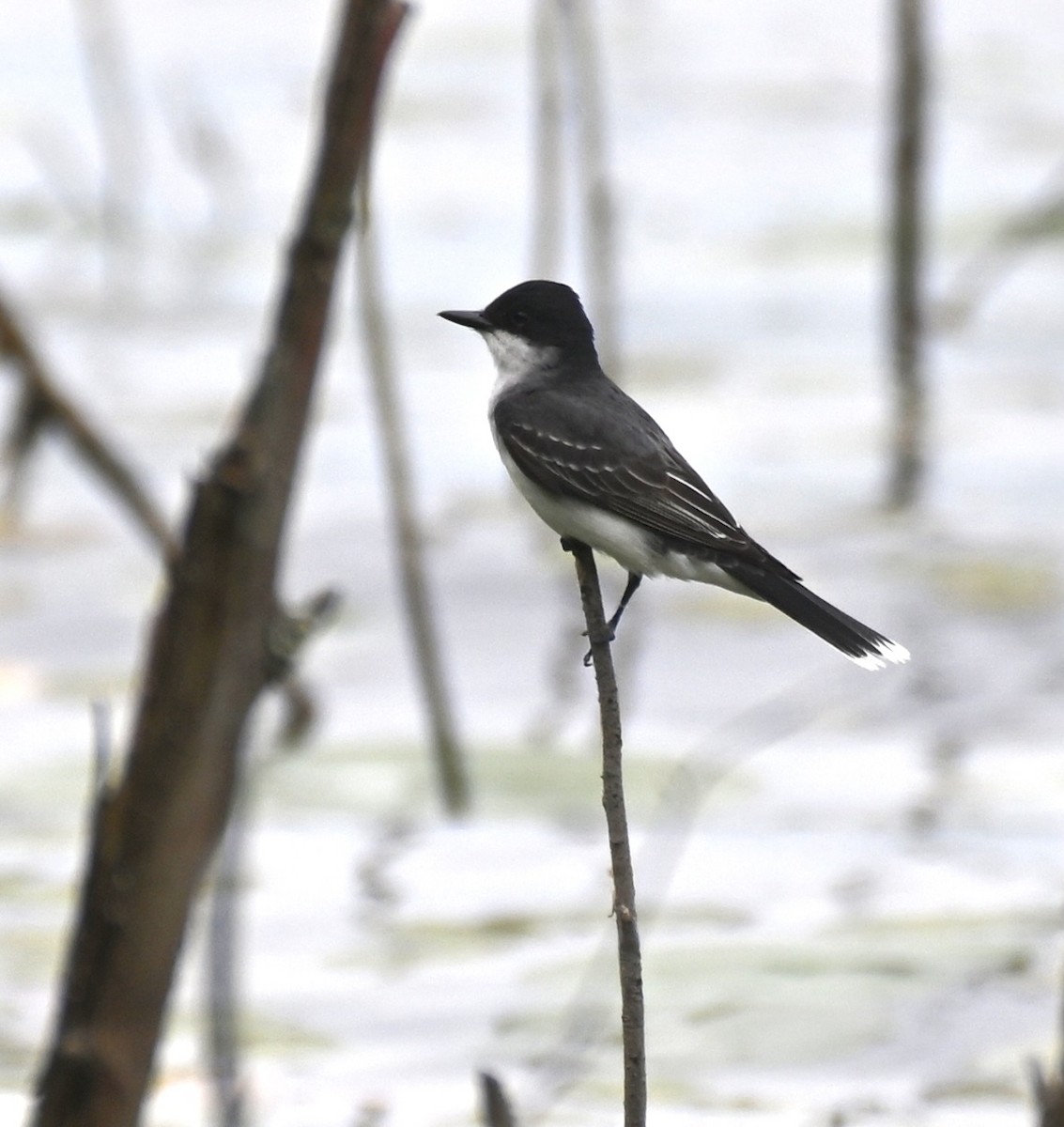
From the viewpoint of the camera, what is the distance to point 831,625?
3521 mm

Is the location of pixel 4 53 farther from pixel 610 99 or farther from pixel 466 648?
pixel 466 648

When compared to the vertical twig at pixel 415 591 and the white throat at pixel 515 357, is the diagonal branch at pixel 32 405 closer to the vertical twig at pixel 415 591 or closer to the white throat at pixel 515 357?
the white throat at pixel 515 357

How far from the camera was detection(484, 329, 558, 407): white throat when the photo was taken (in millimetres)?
4246

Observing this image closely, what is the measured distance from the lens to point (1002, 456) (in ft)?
32.9

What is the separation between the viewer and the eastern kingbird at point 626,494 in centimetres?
370

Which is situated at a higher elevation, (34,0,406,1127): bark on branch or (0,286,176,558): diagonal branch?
(0,286,176,558): diagonal branch

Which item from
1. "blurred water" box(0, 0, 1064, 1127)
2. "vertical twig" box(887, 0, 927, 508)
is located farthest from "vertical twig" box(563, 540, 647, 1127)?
"vertical twig" box(887, 0, 927, 508)

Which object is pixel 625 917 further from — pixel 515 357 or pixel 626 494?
→ pixel 515 357

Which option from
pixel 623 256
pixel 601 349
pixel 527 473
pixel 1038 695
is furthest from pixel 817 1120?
pixel 623 256

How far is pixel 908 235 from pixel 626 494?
6.71m

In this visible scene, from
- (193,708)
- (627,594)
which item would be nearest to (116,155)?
(627,594)

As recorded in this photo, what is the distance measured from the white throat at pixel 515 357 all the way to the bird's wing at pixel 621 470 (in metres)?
0.25

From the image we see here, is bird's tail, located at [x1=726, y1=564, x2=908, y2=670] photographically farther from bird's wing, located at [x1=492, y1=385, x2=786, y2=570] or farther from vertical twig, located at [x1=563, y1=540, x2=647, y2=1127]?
vertical twig, located at [x1=563, y1=540, x2=647, y2=1127]

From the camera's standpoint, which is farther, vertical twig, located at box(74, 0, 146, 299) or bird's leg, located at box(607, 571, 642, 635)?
vertical twig, located at box(74, 0, 146, 299)
